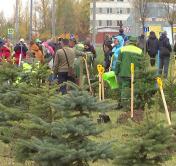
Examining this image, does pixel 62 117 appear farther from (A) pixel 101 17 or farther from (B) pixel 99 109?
(A) pixel 101 17

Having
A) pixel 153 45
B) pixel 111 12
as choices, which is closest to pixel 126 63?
pixel 153 45

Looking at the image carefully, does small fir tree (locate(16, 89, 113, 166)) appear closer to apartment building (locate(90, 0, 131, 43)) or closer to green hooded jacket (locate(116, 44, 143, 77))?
green hooded jacket (locate(116, 44, 143, 77))

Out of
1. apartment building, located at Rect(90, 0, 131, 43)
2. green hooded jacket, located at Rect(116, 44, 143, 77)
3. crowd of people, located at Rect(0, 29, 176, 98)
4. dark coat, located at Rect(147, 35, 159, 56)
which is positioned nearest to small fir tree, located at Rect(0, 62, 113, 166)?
crowd of people, located at Rect(0, 29, 176, 98)

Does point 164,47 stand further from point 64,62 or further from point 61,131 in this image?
point 61,131

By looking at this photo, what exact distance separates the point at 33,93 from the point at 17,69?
3.05 meters

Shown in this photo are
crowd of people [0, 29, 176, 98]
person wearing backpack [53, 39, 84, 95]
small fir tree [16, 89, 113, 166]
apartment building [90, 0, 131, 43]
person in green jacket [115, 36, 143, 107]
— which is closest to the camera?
small fir tree [16, 89, 113, 166]

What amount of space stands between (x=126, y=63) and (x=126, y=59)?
11 cm

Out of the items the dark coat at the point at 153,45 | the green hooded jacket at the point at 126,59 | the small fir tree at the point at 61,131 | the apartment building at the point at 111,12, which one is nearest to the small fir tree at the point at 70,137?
the small fir tree at the point at 61,131

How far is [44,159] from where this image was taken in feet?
22.0

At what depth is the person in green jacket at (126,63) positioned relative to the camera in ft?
42.7

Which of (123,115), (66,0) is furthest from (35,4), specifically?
(123,115)

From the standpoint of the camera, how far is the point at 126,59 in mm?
13375

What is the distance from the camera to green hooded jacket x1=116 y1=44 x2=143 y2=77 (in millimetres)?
13184

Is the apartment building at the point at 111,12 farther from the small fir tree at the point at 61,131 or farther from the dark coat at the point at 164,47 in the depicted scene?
the small fir tree at the point at 61,131
